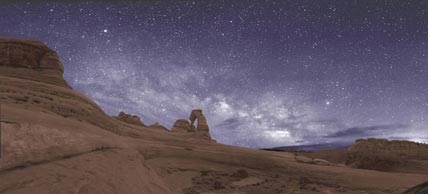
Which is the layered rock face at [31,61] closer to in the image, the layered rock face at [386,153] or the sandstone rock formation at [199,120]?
the sandstone rock formation at [199,120]

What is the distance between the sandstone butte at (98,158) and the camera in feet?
20.1

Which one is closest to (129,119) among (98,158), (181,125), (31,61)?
(181,125)

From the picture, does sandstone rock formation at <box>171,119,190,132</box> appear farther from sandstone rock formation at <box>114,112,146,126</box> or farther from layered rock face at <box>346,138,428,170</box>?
layered rock face at <box>346,138,428,170</box>

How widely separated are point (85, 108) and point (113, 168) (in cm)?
705

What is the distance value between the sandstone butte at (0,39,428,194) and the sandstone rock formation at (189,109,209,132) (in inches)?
698

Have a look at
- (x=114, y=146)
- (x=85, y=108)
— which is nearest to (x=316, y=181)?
(x=114, y=146)

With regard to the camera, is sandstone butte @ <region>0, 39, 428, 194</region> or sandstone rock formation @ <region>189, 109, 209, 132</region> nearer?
sandstone butte @ <region>0, 39, 428, 194</region>

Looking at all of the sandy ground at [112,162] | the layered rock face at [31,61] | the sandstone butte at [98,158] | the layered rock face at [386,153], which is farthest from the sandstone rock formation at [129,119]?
the layered rock face at [386,153]

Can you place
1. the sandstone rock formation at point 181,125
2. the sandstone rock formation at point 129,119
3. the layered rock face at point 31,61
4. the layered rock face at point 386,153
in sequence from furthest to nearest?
the sandstone rock formation at point 181,125, the sandstone rock formation at point 129,119, the layered rock face at point 386,153, the layered rock face at point 31,61

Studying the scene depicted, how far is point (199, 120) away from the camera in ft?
128

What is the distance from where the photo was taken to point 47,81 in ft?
54.4

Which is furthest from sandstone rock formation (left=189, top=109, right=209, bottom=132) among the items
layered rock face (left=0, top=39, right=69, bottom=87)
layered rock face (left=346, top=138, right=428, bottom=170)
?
layered rock face (left=0, top=39, right=69, bottom=87)

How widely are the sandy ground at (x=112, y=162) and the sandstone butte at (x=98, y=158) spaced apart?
0.03 m

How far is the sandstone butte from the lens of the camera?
6.12 metres
